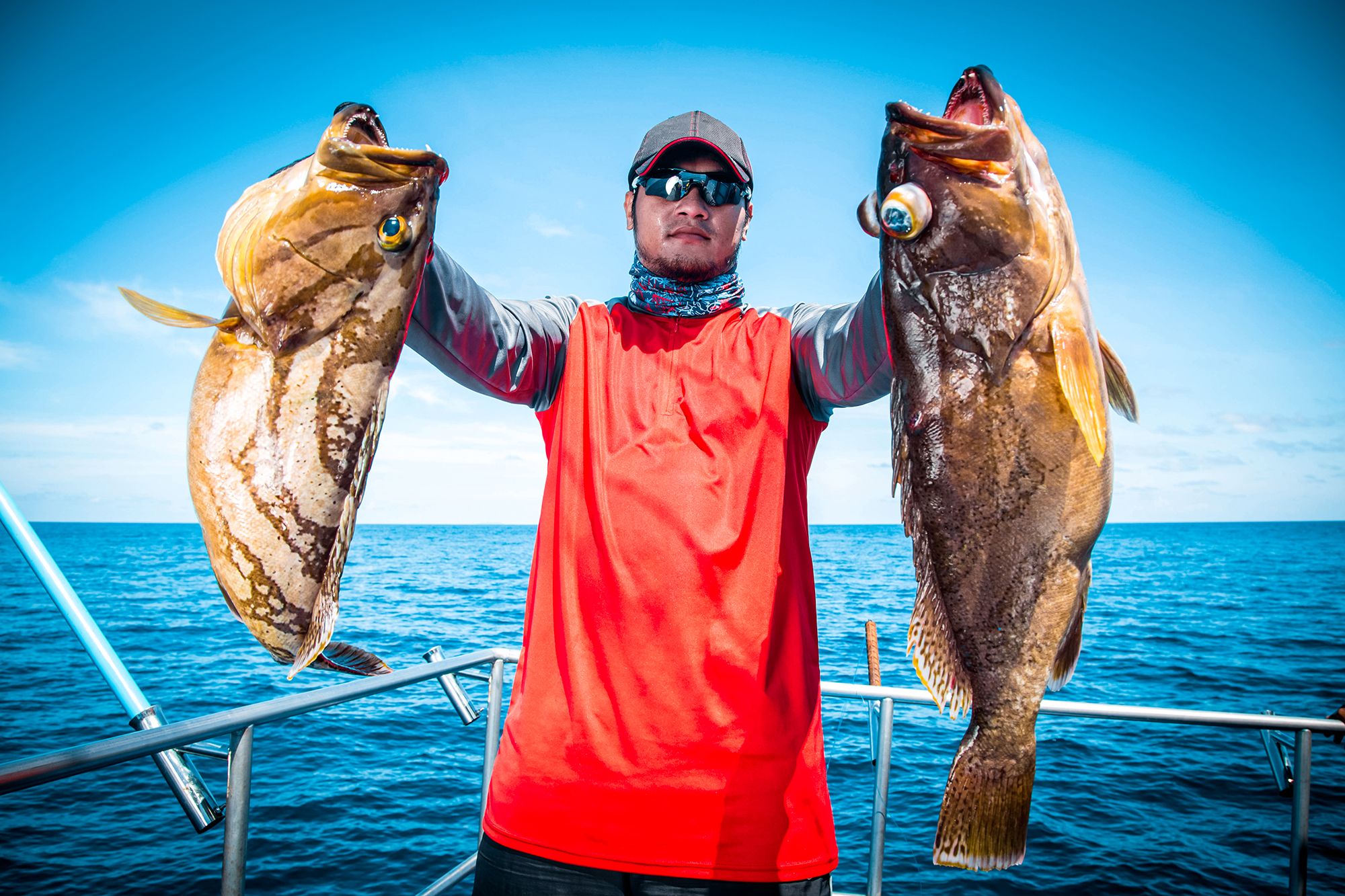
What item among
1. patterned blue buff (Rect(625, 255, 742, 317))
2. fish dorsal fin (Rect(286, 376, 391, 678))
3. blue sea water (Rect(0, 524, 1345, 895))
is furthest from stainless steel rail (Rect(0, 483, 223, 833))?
blue sea water (Rect(0, 524, 1345, 895))

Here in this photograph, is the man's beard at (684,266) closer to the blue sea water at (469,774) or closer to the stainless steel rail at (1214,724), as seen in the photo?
the stainless steel rail at (1214,724)

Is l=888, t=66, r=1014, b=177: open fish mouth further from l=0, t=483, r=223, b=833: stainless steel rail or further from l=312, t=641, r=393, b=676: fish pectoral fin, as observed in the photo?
l=0, t=483, r=223, b=833: stainless steel rail

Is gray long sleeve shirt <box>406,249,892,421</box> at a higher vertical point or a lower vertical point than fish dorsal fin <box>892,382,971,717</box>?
higher

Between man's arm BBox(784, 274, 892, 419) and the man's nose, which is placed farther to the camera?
the man's nose

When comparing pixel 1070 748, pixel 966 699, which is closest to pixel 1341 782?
pixel 1070 748

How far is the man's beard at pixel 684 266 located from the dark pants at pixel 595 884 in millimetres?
1898

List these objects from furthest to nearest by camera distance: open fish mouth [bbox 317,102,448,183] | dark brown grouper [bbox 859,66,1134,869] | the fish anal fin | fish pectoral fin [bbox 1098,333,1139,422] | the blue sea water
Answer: the blue sea water < the fish anal fin < fish pectoral fin [bbox 1098,333,1139,422] < dark brown grouper [bbox 859,66,1134,869] < open fish mouth [bbox 317,102,448,183]

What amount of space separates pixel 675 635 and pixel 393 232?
132 cm

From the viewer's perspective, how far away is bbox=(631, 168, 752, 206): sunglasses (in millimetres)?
2498

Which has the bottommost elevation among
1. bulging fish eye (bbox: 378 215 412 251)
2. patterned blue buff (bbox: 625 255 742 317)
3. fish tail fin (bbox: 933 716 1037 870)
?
fish tail fin (bbox: 933 716 1037 870)

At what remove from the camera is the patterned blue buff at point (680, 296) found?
2.53 metres

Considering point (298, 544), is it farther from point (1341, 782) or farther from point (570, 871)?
point (1341, 782)

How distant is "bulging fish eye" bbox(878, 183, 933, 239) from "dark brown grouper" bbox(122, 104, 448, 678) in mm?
1036

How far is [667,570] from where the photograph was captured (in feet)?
6.98
